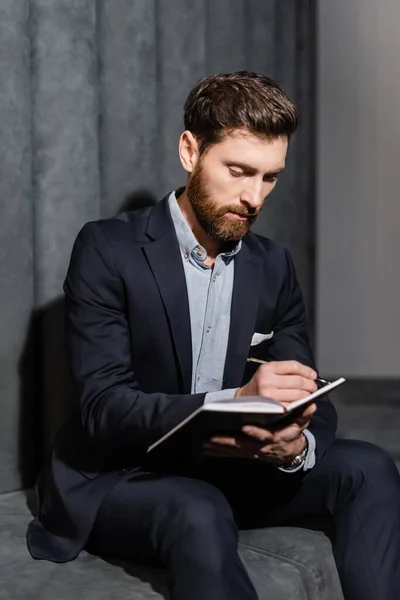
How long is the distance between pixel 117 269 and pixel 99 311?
8cm

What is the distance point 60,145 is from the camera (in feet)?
5.92

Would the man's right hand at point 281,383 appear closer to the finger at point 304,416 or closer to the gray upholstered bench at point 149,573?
the finger at point 304,416

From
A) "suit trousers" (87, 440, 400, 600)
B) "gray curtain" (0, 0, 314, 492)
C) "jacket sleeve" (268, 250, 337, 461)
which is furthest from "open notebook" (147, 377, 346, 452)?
"gray curtain" (0, 0, 314, 492)

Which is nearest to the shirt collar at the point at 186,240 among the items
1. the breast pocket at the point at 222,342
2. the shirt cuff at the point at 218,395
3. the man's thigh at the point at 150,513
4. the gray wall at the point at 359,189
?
the breast pocket at the point at 222,342

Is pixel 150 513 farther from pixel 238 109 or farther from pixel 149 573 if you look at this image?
pixel 238 109

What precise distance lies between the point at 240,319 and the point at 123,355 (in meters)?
0.23

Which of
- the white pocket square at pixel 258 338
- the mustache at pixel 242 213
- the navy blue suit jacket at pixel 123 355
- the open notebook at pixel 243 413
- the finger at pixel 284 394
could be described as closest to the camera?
the open notebook at pixel 243 413

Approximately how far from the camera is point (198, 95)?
157 cm

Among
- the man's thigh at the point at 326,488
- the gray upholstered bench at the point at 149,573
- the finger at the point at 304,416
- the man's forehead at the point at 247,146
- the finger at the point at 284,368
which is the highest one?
the man's forehead at the point at 247,146

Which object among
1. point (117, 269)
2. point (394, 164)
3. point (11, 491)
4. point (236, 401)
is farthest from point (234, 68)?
point (236, 401)

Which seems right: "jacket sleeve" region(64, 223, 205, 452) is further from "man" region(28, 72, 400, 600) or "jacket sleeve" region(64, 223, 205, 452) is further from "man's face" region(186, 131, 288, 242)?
"man's face" region(186, 131, 288, 242)

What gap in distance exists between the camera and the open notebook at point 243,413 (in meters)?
1.18

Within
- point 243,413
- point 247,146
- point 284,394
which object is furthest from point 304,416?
point 247,146

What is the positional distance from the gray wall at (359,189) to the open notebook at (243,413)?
155 centimetres
